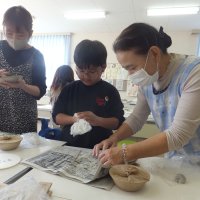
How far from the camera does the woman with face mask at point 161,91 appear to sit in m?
0.85

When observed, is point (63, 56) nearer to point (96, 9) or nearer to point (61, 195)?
point (96, 9)

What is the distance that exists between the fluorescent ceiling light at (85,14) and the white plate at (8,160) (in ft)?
10.8

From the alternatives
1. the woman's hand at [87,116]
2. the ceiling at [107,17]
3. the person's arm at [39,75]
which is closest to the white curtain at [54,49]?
the ceiling at [107,17]

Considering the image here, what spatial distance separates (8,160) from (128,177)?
0.54 meters

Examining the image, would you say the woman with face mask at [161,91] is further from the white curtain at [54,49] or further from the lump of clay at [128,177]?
the white curtain at [54,49]

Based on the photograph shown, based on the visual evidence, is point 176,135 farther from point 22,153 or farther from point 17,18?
point 17,18

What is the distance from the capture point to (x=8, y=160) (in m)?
0.99

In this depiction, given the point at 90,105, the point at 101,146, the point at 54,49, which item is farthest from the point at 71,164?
the point at 54,49

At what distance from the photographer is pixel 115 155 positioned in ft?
2.85

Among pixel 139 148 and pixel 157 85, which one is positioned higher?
pixel 157 85

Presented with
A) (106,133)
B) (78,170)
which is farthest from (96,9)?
(78,170)

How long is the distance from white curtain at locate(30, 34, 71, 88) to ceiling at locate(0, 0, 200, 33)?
1.11ft

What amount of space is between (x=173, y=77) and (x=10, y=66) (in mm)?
1027

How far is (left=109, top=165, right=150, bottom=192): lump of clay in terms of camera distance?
2.56 ft
